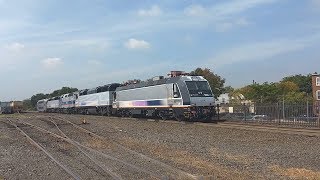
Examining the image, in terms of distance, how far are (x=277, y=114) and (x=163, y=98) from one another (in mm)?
10194

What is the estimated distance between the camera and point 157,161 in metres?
12.4

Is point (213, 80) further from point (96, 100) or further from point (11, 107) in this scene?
point (11, 107)

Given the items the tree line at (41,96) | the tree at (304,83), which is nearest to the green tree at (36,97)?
the tree line at (41,96)

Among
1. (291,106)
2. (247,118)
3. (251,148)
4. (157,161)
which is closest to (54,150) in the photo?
(157,161)

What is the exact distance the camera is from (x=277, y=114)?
88.1 ft

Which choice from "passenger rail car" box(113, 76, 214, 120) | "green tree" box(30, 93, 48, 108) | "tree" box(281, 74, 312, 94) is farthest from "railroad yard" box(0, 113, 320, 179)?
"green tree" box(30, 93, 48, 108)

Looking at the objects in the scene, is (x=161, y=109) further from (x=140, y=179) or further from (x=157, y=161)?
(x=140, y=179)

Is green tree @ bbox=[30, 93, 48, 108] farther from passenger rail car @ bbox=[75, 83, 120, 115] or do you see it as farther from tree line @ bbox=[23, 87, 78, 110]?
passenger rail car @ bbox=[75, 83, 120, 115]

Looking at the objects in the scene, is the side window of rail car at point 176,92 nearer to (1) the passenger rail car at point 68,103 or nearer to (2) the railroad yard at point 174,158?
(2) the railroad yard at point 174,158

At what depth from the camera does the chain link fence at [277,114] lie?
942 inches

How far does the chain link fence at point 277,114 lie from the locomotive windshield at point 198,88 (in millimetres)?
1565

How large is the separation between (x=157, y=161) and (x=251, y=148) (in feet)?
15.1

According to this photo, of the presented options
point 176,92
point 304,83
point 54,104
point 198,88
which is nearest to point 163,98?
point 176,92

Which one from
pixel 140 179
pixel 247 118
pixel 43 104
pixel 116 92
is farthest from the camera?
pixel 43 104
